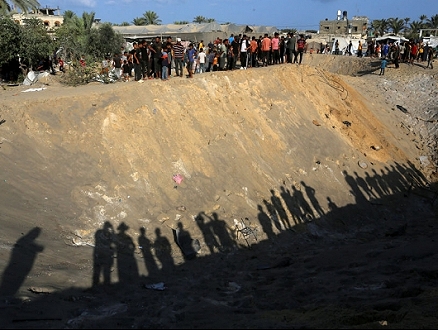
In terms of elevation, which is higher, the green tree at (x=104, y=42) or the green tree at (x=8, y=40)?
the green tree at (x=104, y=42)

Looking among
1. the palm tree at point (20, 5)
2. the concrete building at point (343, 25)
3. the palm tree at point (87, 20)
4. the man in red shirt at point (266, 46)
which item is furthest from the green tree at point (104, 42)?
the concrete building at point (343, 25)

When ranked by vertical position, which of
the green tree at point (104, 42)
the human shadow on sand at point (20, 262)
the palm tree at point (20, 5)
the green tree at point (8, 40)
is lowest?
the human shadow on sand at point (20, 262)

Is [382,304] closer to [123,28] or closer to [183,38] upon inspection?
[183,38]

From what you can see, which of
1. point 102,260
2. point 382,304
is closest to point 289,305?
point 382,304

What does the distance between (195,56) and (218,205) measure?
7198mm

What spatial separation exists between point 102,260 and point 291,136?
8099mm

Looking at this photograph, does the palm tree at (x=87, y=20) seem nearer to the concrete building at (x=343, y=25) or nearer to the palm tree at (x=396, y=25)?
the concrete building at (x=343, y=25)

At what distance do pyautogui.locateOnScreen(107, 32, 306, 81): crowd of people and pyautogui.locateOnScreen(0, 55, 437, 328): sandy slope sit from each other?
1453 mm

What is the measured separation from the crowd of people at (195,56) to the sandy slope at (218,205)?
145 cm

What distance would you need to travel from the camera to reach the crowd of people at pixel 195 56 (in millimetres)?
13852

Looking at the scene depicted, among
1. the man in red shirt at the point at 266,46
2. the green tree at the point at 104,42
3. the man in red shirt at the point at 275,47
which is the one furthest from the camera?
the green tree at the point at 104,42

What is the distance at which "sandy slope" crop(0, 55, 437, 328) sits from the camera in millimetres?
5746

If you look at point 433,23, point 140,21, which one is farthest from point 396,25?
point 140,21

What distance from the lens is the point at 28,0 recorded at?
757 inches
